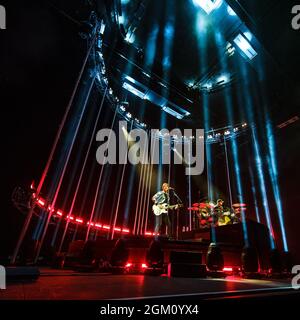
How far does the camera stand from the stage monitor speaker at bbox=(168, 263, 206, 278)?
11.9 ft

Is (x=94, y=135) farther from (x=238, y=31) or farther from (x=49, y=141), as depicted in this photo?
(x=238, y=31)

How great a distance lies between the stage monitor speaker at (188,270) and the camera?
11.9 feet

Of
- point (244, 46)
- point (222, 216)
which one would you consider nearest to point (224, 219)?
point (222, 216)

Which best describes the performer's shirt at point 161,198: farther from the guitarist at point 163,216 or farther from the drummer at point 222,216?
the drummer at point 222,216

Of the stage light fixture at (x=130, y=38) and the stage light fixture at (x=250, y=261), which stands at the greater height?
the stage light fixture at (x=130, y=38)

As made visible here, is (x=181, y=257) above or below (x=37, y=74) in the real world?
below

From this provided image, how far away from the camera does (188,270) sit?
362 cm

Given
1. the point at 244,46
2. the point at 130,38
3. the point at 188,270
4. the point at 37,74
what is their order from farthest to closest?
the point at 130,38 < the point at 244,46 < the point at 37,74 < the point at 188,270

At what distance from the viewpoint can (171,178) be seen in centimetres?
1179

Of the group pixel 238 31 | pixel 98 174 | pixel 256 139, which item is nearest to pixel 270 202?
pixel 256 139

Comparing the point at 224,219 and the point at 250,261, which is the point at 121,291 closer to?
the point at 250,261

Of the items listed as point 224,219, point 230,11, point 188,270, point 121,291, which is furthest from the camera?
point 224,219

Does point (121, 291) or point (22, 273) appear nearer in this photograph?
point (121, 291)

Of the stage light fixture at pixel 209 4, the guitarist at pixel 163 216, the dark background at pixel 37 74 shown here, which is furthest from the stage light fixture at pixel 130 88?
the guitarist at pixel 163 216
